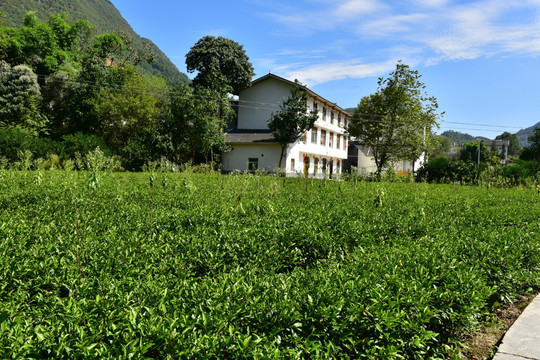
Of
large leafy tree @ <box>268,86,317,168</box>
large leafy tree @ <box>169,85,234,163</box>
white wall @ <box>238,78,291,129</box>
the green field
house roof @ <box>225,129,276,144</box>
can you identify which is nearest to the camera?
the green field

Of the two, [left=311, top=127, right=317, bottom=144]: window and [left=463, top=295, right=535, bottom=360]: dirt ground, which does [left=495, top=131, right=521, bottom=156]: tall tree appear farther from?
[left=463, top=295, right=535, bottom=360]: dirt ground

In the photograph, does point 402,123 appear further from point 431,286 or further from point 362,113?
point 431,286

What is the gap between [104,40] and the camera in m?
40.3

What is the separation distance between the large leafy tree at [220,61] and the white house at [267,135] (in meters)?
1.72

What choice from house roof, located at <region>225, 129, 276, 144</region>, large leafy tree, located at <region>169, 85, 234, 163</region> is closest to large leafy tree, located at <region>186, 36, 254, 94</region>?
house roof, located at <region>225, 129, 276, 144</region>

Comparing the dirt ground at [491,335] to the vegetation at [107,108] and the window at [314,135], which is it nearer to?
the vegetation at [107,108]

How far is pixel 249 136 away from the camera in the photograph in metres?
35.9

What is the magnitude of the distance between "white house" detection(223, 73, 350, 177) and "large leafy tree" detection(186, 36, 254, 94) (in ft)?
5.63

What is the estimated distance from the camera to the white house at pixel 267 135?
115ft

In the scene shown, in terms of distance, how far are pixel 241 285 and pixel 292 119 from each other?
3022 centimetres

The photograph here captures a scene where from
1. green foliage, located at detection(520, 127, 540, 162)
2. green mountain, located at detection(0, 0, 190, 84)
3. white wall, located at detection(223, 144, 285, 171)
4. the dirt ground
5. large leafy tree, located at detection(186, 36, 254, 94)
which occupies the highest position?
green mountain, located at detection(0, 0, 190, 84)

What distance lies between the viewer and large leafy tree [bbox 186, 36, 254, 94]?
35438 mm

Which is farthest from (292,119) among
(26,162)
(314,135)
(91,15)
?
(91,15)

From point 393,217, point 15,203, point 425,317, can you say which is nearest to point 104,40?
point 15,203
